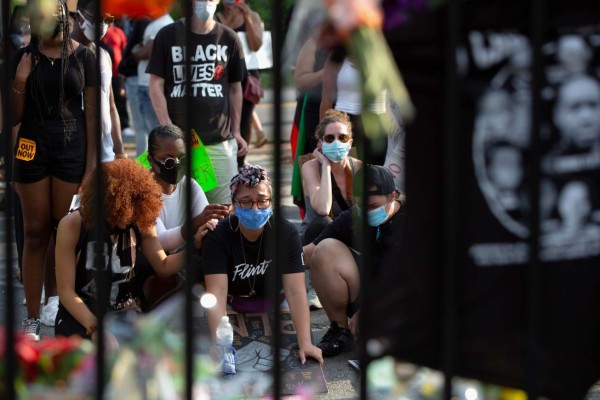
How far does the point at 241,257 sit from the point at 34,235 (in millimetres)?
1026

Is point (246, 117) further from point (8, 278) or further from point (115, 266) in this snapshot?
point (8, 278)

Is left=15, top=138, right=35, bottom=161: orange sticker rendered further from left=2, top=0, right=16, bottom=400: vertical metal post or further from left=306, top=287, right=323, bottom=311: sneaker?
left=2, top=0, right=16, bottom=400: vertical metal post

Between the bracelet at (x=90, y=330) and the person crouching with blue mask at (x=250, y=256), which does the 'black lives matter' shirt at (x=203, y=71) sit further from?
the bracelet at (x=90, y=330)

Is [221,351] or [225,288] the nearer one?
[221,351]

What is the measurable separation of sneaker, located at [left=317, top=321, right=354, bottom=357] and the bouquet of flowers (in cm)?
318

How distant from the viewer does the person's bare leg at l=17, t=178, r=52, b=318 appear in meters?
4.93

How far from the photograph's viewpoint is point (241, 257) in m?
4.78

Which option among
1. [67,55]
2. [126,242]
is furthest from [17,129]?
[126,242]

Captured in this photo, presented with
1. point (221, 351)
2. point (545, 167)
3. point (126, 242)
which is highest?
point (545, 167)

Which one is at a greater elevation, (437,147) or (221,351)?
(437,147)

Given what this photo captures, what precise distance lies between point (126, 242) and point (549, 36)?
9.19 ft

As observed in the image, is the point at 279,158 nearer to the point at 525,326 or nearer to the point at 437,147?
the point at 437,147

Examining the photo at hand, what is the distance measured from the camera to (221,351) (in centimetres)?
392

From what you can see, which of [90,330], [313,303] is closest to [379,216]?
[313,303]
